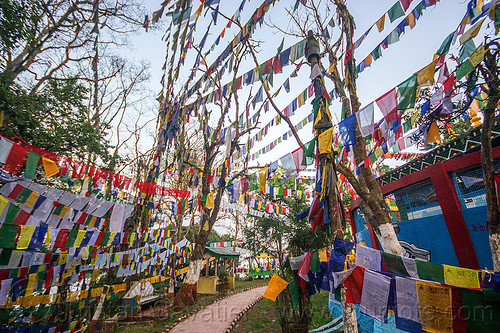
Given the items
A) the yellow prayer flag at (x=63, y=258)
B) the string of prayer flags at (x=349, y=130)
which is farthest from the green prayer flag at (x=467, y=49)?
the yellow prayer flag at (x=63, y=258)

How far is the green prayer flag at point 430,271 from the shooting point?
3.52 meters

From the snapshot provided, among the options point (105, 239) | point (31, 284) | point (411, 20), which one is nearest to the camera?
point (411, 20)

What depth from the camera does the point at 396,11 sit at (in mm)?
4875

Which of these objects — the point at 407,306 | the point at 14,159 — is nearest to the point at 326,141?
the point at 407,306

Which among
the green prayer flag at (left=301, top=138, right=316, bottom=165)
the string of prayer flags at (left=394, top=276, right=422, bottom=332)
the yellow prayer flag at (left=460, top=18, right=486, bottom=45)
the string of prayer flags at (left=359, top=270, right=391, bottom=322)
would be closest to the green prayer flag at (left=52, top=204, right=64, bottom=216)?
the green prayer flag at (left=301, top=138, right=316, bottom=165)

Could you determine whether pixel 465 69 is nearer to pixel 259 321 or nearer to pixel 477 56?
pixel 477 56

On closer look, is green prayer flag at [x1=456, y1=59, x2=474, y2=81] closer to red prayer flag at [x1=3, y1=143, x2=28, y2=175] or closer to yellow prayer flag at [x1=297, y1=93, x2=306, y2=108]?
yellow prayer flag at [x1=297, y1=93, x2=306, y2=108]

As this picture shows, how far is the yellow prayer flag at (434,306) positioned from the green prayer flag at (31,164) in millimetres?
6536

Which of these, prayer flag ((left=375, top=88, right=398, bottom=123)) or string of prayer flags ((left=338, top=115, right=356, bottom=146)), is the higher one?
prayer flag ((left=375, top=88, right=398, bottom=123))

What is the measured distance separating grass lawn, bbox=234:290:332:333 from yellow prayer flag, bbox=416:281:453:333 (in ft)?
12.7

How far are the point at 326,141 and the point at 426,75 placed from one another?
1925 mm

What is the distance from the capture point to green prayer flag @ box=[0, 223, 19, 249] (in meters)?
4.13

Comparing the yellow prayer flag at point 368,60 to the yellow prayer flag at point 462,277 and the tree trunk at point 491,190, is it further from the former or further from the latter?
the yellow prayer flag at point 462,277

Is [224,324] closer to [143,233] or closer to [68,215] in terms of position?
[143,233]
